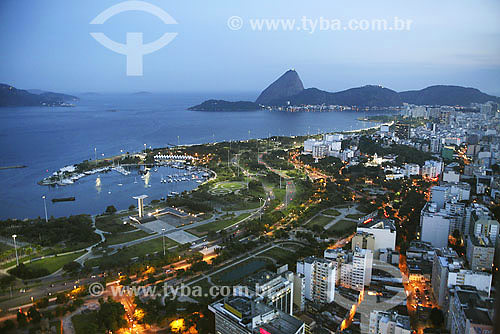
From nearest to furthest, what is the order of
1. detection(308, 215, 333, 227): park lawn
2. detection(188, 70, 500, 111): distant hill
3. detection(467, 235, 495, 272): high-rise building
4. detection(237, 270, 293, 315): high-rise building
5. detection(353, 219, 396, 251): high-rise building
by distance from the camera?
detection(237, 270, 293, 315): high-rise building < detection(467, 235, 495, 272): high-rise building < detection(353, 219, 396, 251): high-rise building < detection(308, 215, 333, 227): park lawn < detection(188, 70, 500, 111): distant hill

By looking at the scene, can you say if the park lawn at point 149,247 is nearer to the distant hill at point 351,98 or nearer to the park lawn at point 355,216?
the park lawn at point 355,216

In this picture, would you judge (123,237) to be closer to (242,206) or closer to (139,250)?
(139,250)

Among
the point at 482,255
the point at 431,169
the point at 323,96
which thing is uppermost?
the point at 323,96

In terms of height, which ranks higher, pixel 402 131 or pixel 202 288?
pixel 402 131

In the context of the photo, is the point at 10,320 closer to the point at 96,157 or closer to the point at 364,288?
the point at 364,288

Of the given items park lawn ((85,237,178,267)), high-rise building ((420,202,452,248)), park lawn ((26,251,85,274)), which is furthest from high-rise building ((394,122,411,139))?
park lawn ((26,251,85,274))

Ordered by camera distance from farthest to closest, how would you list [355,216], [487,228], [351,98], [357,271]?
[351,98] < [355,216] < [487,228] < [357,271]

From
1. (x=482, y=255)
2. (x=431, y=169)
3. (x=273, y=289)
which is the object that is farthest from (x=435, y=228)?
(x=431, y=169)

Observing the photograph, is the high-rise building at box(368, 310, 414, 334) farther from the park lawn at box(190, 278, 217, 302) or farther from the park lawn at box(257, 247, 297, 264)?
the park lawn at box(190, 278, 217, 302)
